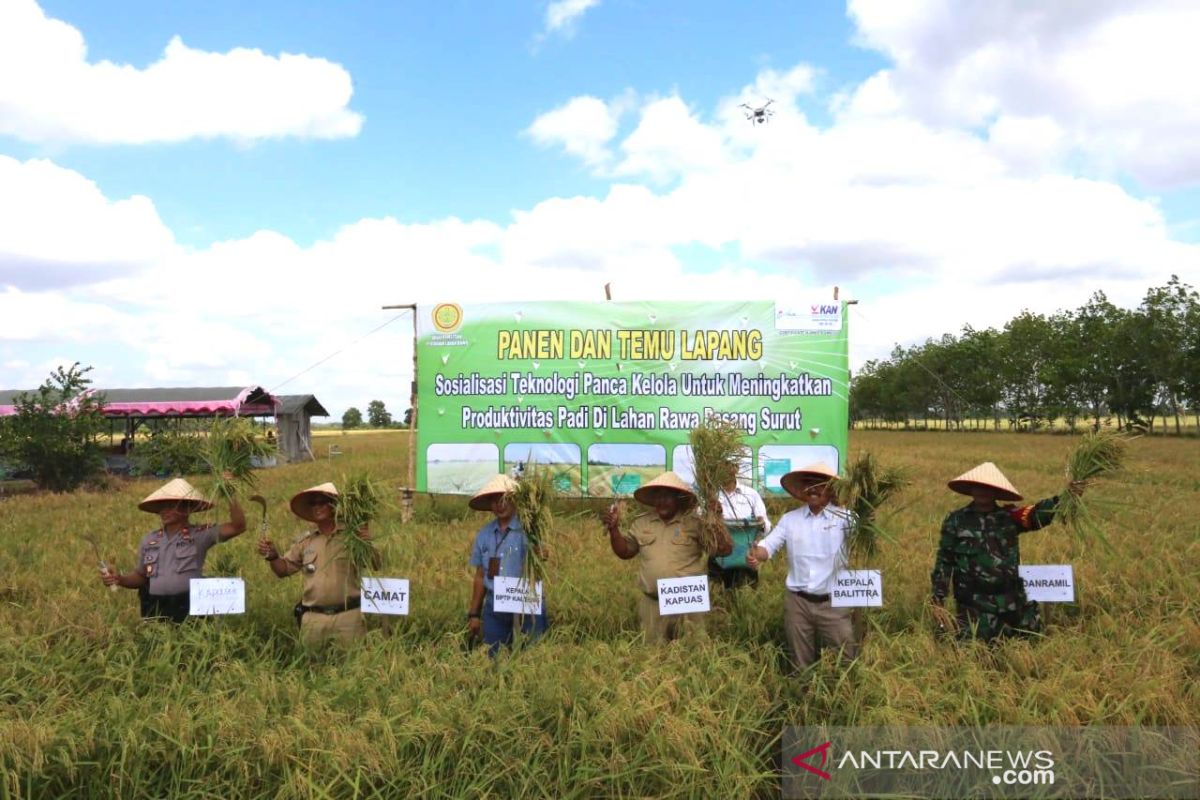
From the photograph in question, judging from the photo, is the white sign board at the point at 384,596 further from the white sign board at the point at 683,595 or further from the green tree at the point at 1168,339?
the green tree at the point at 1168,339

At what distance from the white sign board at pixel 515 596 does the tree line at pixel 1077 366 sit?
24472 mm

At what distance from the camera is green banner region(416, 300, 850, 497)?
961 centimetres

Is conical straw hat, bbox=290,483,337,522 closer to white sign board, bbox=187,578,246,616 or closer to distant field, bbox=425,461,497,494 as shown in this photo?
white sign board, bbox=187,578,246,616

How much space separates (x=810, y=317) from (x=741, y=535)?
5.08 m

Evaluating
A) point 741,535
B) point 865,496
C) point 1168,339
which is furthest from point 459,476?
point 1168,339

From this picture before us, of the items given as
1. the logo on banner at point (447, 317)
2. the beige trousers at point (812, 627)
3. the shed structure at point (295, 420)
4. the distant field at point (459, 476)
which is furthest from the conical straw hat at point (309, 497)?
the shed structure at point (295, 420)

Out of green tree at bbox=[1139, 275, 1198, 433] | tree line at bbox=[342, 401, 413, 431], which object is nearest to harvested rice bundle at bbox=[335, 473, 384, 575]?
green tree at bbox=[1139, 275, 1198, 433]

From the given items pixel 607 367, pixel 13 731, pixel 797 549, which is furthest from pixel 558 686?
pixel 607 367

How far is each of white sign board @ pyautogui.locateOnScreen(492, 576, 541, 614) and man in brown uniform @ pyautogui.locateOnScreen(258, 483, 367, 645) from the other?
0.93m

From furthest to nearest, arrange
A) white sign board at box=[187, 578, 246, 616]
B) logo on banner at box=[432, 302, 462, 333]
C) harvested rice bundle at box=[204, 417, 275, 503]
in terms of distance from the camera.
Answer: logo on banner at box=[432, 302, 462, 333] → harvested rice bundle at box=[204, 417, 275, 503] → white sign board at box=[187, 578, 246, 616]

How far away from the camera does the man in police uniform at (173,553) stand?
4496 mm

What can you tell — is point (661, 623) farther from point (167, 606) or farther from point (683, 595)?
point (167, 606)

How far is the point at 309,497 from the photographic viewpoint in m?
4.56

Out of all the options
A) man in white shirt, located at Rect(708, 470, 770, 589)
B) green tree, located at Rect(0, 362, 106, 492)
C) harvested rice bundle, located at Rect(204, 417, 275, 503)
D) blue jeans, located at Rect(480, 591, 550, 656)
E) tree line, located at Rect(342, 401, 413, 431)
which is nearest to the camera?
blue jeans, located at Rect(480, 591, 550, 656)
